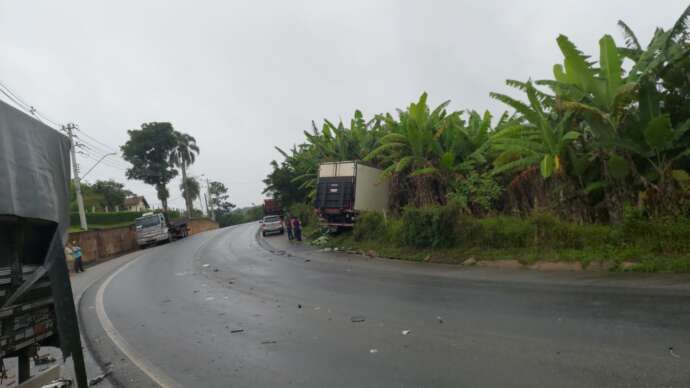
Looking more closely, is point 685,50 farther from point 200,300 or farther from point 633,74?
point 200,300

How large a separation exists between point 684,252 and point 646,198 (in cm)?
163

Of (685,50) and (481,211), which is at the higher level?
(685,50)

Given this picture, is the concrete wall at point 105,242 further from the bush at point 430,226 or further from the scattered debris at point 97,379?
the scattered debris at point 97,379

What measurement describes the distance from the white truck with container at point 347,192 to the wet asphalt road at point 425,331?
9155mm

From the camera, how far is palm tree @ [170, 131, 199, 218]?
63.7 m

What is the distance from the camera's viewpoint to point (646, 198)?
→ 381 inches

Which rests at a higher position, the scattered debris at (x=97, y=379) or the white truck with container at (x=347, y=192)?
the white truck with container at (x=347, y=192)

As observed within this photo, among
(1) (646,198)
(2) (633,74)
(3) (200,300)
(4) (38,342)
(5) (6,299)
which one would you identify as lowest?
(3) (200,300)

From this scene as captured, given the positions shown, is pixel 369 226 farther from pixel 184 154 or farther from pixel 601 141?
pixel 184 154

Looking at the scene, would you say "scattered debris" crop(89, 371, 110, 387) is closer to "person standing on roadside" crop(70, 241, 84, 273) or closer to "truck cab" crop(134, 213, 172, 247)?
"person standing on roadside" crop(70, 241, 84, 273)

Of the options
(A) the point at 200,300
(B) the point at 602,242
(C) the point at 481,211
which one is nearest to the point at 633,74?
(B) the point at 602,242

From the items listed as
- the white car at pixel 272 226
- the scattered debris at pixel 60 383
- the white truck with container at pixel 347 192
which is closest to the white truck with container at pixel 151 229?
the white car at pixel 272 226

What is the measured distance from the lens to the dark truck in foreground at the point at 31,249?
3689 millimetres

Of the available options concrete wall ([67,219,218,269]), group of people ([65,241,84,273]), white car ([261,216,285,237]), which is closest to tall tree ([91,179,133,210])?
concrete wall ([67,219,218,269])
